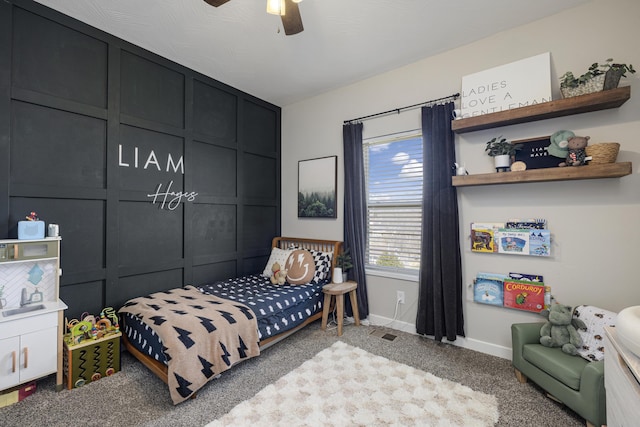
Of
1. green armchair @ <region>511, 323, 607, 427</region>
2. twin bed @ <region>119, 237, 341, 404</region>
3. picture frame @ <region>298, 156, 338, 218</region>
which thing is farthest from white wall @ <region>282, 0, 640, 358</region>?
twin bed @ <region>119, 237, 341, 404</region>

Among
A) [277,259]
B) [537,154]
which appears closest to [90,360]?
[277,259]

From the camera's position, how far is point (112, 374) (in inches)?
86.9

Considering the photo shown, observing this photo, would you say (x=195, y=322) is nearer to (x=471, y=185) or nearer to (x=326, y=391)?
(x=326, y=391)

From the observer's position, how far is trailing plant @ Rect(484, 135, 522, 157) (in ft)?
7.74

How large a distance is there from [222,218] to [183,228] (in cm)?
49

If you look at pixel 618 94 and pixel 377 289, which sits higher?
pixel 618 94

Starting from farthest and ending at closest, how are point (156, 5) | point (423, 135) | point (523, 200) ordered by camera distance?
point (423, 135) → point (523, 200) → point (156, 5)

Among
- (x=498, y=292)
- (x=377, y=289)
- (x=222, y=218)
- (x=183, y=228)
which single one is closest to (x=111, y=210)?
(x=183, y=228)

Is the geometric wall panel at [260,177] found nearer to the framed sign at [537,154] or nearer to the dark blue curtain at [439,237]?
the dark blue curtain at [439,237]

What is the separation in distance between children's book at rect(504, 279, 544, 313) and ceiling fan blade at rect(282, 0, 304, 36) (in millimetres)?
2589

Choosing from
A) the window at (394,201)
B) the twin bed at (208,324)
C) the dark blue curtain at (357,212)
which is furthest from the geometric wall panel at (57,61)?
the window at (394,201)

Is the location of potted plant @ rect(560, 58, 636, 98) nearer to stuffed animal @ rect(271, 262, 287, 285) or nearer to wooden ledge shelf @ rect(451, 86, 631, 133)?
wooden ledge shelf @ rect(451, 86, 631, 133)

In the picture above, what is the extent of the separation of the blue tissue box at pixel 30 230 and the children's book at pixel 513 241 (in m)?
3.60

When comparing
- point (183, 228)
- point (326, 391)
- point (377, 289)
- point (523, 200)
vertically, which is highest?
point (523, 200)
